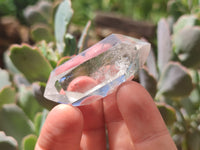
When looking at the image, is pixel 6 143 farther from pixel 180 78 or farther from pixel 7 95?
pixel 180 78

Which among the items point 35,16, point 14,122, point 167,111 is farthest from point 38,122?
point 35,16

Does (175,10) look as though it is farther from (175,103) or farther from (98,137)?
(98,137)

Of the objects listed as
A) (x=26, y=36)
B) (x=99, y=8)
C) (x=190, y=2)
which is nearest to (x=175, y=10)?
(x=190, y=2)

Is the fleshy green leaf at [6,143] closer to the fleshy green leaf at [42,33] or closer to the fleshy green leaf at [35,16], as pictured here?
the fleshy green leaf at [42,33]

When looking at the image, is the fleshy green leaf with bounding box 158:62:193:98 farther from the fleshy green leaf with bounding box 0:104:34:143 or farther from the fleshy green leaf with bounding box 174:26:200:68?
the fleshy green leaf with bounding box 0:104:34:143

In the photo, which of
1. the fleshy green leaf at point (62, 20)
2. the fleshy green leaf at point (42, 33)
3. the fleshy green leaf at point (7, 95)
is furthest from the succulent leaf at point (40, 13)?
the fleshy green leaf at point (7, 95)

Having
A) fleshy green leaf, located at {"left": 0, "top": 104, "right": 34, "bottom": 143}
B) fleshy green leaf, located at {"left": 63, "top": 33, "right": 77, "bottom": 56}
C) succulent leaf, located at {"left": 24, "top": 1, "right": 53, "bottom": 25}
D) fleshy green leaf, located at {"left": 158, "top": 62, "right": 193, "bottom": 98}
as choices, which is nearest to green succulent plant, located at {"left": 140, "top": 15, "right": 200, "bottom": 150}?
fleshy green leaf, located at {"left": 158, "top": 62, "right": 193, "bottom": 98}
